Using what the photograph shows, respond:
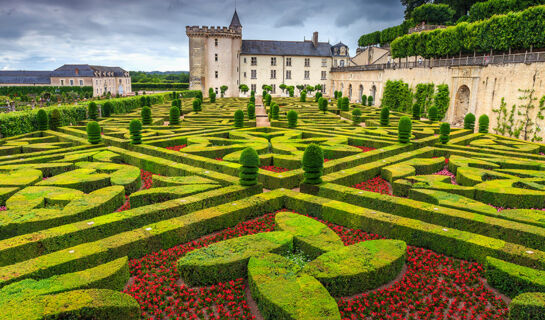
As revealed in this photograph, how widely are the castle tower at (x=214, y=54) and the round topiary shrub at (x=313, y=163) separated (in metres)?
53.3

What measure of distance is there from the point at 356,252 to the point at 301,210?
326 centimetres

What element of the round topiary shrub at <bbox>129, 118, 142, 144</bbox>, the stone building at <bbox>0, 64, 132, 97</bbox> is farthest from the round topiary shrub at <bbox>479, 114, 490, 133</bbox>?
the stone building at <bbox>0, 64, 132, 97</bbox>

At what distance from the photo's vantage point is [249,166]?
11.2m

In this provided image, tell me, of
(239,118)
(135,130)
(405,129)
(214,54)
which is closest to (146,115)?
(239,118)

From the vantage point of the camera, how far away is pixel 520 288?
649 centimetres

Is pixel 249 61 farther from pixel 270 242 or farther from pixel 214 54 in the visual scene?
pixel 270 242

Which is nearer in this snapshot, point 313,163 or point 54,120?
point 313,163

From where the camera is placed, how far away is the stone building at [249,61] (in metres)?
60.5

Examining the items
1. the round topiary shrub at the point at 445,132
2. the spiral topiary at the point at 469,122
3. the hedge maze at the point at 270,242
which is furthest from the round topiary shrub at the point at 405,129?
the spiral topiary at the point at 469,122

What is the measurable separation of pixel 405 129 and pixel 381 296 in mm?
12899

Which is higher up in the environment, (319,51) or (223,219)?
(319,51)

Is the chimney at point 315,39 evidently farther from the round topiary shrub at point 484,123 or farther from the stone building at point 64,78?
the round topiary shrub at point 484,123

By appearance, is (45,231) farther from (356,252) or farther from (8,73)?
Answer: (8,73)

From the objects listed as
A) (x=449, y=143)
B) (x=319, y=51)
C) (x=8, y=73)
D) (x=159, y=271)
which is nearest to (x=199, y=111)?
(x=449, y=143)
